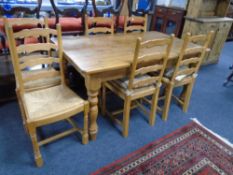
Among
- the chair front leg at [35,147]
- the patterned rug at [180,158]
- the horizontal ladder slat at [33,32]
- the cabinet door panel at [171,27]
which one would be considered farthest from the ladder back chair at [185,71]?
the cabinet door panel at [171,27]

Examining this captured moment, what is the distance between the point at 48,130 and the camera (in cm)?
195

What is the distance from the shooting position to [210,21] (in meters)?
3.43

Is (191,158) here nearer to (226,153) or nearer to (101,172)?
(226,153)

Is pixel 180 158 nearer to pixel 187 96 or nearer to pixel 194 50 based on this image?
pixel 187 96

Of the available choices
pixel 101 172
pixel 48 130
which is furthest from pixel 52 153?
pixel 101 172

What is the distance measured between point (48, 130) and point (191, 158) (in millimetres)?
1393

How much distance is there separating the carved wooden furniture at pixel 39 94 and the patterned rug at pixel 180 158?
0.48 m

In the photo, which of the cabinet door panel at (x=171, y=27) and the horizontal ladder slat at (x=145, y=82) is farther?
the cabinet door panel at (x=171, y=27)

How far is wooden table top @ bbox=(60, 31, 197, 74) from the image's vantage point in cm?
157

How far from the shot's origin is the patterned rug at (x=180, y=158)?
5.35 feet

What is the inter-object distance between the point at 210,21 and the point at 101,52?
2.55 m

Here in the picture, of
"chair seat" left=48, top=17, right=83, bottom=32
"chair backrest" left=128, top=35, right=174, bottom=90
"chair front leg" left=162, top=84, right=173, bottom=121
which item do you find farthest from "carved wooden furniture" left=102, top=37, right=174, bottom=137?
"chair seat" left=48, top=17, right=83, bottom=32

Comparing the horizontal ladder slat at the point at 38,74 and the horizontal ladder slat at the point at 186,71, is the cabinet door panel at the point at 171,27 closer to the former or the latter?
the horizontal ladder slat at the point at 186,71

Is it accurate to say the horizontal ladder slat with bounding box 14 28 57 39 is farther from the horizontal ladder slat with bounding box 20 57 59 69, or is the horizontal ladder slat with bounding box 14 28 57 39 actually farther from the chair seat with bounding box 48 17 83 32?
the chair seat with bounding box 48 17 83 32
